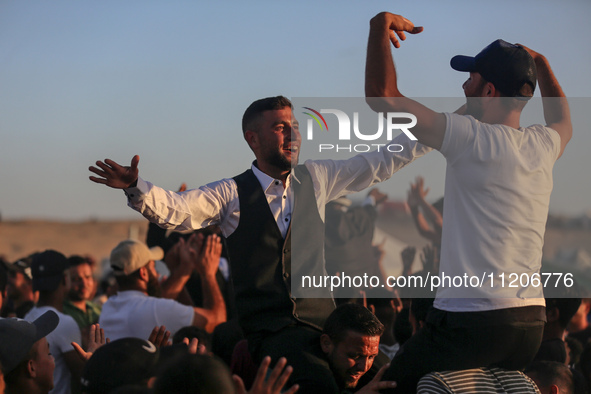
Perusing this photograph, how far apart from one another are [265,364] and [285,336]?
0.94 meters

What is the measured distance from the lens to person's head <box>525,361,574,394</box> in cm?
363

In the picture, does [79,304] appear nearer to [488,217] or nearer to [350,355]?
[350,355]

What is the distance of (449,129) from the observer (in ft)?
8.89

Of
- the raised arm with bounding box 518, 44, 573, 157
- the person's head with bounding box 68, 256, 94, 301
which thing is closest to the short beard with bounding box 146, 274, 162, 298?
the person's head with bounding box 68, 256, 94, 301

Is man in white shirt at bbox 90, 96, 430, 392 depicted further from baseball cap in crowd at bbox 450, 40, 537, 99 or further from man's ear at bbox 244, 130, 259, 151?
baseball cap in crowd at bbox 450, 40, 537, 99

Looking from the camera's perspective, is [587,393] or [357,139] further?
[587,393]

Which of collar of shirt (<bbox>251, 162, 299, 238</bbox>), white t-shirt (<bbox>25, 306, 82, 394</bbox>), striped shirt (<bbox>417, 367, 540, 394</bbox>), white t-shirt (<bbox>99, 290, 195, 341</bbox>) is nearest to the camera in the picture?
striped shirt (<bbox>417, 367, 540, 394</bbox>)

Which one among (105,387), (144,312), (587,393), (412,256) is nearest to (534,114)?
(412,256)

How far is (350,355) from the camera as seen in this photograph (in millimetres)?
3121

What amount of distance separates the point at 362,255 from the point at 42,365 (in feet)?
5.96

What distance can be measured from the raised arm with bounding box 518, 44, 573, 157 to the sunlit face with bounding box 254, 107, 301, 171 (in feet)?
3.83

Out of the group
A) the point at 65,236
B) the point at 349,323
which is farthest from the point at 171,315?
the point at 65,236

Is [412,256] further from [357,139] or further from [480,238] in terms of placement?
[480,238]

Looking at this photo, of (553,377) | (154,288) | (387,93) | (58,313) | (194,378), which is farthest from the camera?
(154,288)
